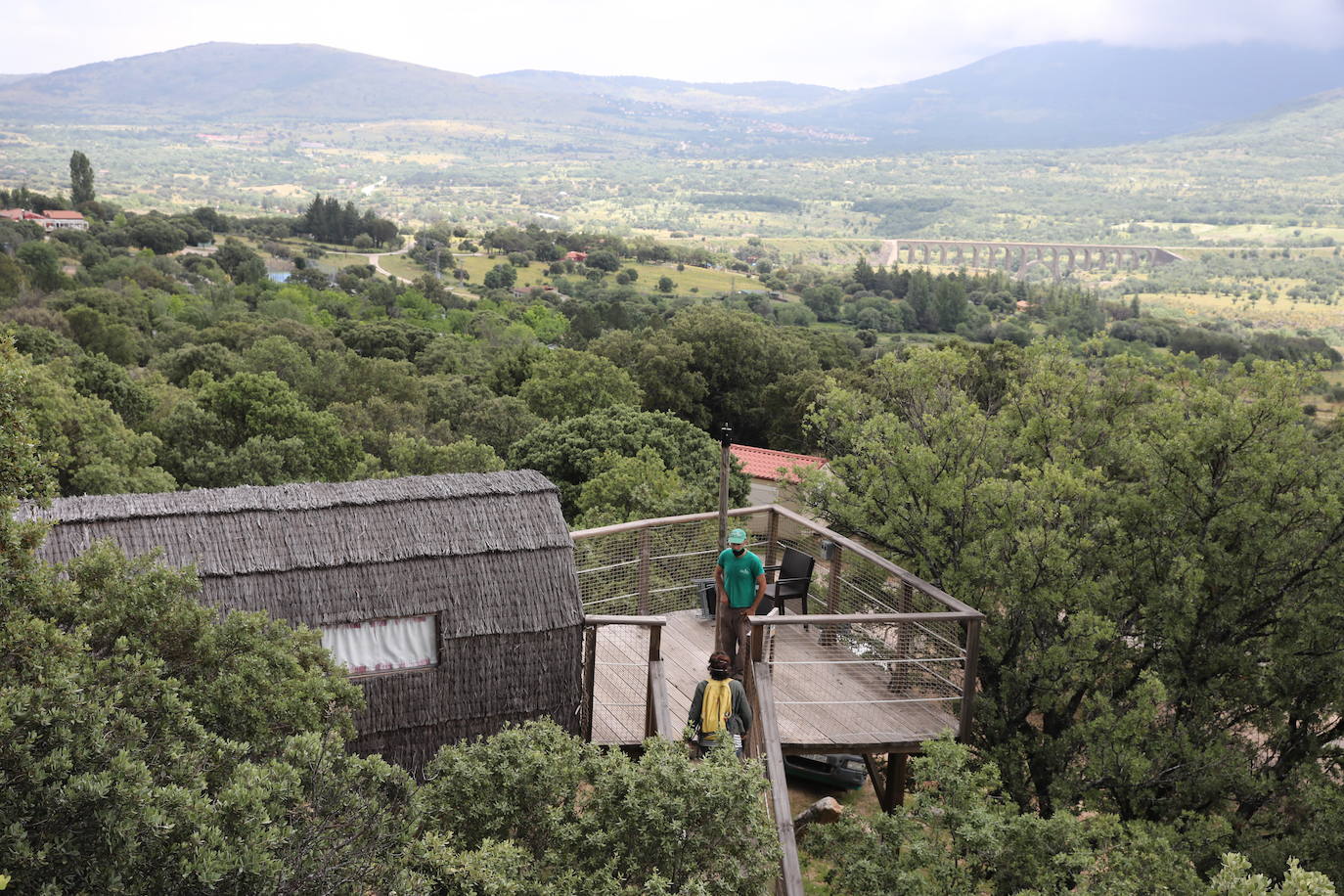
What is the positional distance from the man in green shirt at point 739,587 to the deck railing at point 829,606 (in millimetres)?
240

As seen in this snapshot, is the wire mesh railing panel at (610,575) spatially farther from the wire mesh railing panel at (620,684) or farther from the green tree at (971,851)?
the green tree at (971,851)

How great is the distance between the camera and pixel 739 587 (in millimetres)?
9562

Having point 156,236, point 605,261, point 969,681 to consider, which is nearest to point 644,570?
point 969,681

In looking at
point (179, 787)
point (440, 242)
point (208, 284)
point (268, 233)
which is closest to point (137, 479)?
point (179, 787)

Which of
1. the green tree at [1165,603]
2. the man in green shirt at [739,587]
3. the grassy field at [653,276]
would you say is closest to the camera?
the man in green shirt at [739,587]

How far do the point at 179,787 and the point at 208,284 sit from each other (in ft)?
318

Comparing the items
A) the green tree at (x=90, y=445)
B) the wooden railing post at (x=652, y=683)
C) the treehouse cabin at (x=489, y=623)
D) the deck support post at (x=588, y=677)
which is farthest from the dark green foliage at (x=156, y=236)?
the wooden railing post at (x=652, y=683)

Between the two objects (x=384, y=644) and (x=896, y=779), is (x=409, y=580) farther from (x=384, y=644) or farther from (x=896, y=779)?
(x=896, y=779)

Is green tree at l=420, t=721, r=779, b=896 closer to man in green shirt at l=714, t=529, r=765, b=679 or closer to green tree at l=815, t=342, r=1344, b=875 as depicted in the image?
man in green shirt at l=714, t=529, r=765, b=679

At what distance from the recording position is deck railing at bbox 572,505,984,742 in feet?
32.3

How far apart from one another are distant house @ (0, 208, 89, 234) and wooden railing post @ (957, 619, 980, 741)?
128m

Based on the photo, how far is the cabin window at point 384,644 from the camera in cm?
922

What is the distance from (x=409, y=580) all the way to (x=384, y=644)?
61cm

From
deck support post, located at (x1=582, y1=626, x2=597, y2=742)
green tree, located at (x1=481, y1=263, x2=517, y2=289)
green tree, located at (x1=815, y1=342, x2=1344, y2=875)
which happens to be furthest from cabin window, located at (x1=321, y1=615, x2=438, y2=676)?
green tree, located at (x1=481, y1=263, x2=517, y2=289)
